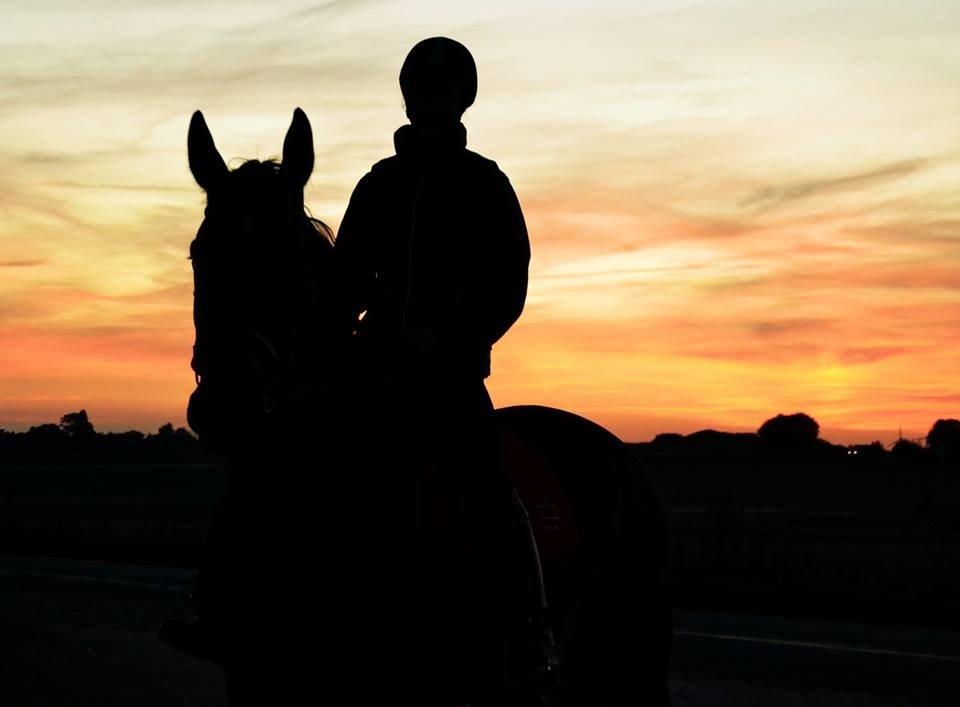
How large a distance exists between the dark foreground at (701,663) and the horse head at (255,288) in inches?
213

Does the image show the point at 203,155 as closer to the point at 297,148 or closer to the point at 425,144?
the point at 297,148

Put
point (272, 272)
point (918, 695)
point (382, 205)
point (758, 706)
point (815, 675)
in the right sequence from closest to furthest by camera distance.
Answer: point (272, 272), point (382, 205), point (758, 706), point (918, 695), point (815, 675)

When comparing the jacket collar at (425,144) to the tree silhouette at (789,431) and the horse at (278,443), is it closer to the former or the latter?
the horse at (278,443)

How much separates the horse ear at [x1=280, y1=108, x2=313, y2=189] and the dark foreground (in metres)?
5.55

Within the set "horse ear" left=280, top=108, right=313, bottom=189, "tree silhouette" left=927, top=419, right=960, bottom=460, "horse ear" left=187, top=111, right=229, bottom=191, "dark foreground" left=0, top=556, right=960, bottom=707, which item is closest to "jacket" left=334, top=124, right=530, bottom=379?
"horse ear" left=280, top=108, right=313, bottom=189

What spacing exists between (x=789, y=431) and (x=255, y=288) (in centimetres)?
9300

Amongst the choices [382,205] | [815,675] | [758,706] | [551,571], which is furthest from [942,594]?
[382,205]

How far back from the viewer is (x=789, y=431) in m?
94.3

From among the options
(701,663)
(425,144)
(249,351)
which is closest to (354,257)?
(425,144)

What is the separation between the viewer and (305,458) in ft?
14.8

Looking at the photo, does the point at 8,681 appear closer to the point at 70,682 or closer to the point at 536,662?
the point at 70,682

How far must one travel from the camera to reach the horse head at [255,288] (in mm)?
4164

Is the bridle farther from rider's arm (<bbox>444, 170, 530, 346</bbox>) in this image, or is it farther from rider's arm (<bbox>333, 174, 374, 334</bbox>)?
rider's arm (<bbox>444, 170, 530, 346</bbox>)

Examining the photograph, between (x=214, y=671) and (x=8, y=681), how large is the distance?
1.57 meters
